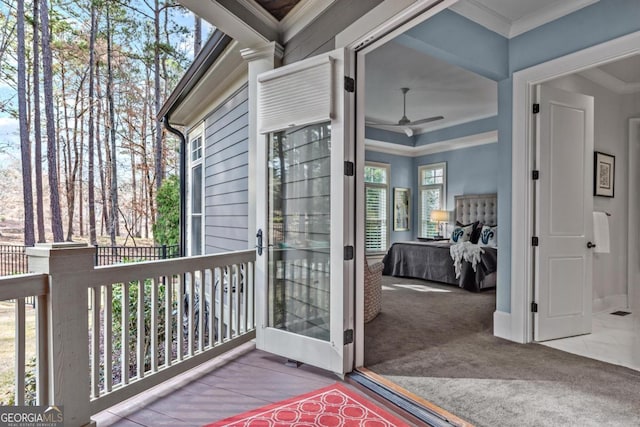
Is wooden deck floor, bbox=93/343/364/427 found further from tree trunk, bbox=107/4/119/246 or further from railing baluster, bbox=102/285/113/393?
tree trunk, bbox=107/4/119/246

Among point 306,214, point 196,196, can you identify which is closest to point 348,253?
point 306,214

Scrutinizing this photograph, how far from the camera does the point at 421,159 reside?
358 inches

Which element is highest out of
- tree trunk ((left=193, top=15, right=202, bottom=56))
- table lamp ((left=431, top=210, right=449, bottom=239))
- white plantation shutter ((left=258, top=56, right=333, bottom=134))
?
tree trunk ((left=193, top=15, right=202, bottom=56))

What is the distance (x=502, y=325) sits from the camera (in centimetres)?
352

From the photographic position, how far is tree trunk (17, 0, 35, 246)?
7.58m

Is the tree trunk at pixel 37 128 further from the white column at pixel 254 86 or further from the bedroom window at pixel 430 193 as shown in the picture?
the bedroom window at pixel 430 193

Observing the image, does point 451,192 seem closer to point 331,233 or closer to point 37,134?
point 331,233

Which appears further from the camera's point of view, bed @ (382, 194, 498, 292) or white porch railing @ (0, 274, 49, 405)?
bed @ (382, 194, 498, 292)

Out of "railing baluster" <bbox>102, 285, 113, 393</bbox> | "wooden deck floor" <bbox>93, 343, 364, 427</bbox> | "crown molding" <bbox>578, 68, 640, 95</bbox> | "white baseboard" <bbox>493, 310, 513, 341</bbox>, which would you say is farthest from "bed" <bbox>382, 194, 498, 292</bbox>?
"railing baluster" <bbox>102, 285, 113, 393</bbox>

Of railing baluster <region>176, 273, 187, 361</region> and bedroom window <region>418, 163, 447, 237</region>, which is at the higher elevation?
bedroom window <region>418, 163, 447, 237</region>

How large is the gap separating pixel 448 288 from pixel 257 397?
4437mm

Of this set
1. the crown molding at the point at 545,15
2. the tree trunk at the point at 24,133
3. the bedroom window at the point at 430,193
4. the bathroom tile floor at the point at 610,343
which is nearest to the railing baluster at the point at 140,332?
the bathroom tile floor at the point at 610,343

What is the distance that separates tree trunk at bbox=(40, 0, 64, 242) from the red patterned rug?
8261 millimetres

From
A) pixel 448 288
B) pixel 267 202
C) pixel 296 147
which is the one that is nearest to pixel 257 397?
pixel 267 202
